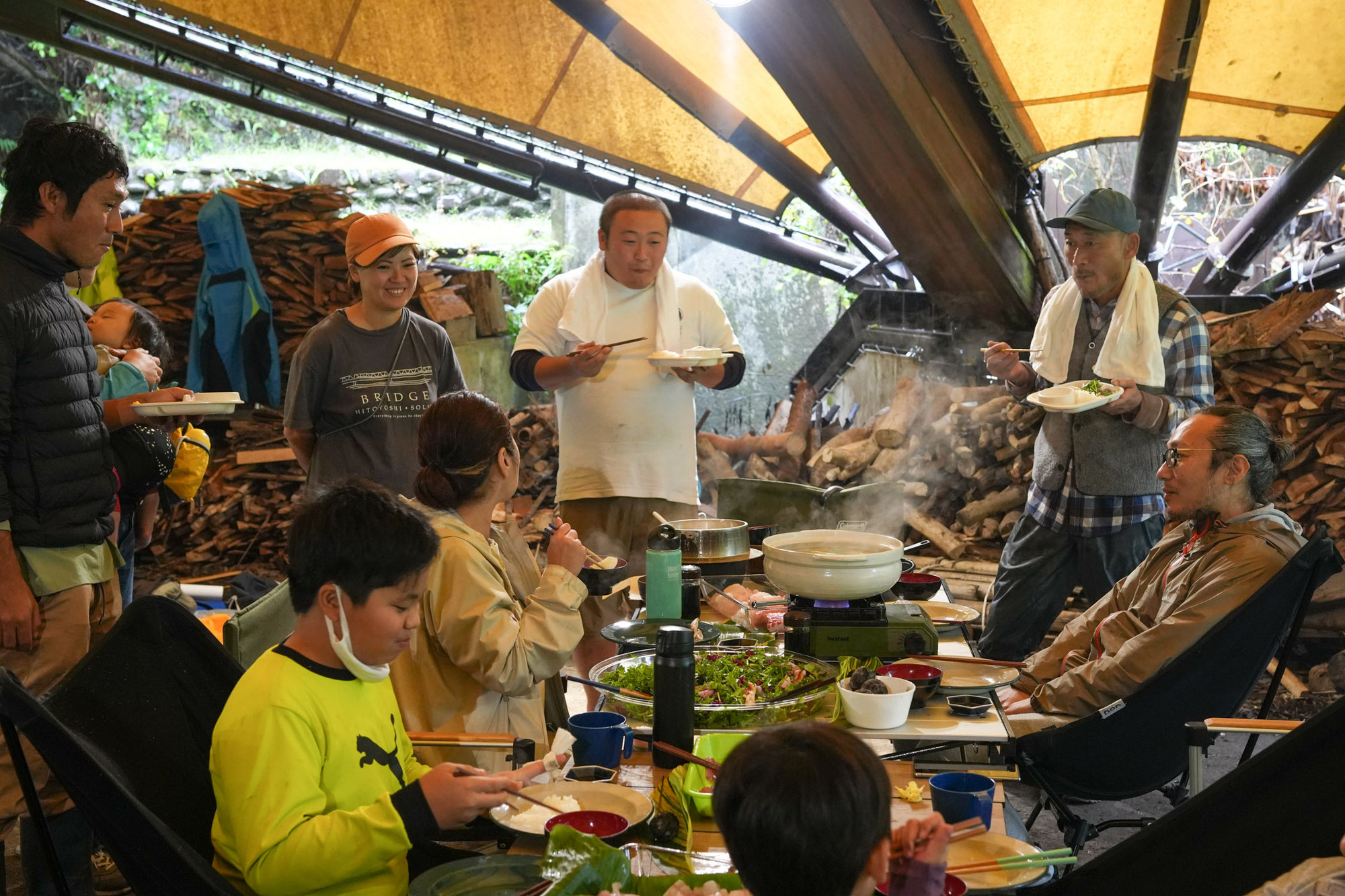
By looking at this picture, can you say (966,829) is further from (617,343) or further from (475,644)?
(617,343)

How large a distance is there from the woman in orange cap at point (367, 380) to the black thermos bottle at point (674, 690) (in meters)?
2.29

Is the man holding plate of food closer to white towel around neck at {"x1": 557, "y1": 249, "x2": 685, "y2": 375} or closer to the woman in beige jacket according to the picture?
white towel around neck at {"x1": 557, "y1": 249, "x2": 685, "y2": 375}

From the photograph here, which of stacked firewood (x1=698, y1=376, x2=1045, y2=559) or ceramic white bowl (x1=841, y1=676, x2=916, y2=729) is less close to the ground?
stacked firewood (x1=698, y1=376, x2=1045, y2=559)

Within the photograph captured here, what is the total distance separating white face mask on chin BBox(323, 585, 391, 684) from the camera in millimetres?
1970

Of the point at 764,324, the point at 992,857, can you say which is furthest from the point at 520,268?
the point at 992,857

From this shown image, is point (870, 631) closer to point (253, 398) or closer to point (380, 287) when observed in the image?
point (380, 287)

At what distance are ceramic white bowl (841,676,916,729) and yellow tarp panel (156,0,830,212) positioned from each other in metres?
4.43

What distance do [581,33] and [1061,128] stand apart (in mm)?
2743

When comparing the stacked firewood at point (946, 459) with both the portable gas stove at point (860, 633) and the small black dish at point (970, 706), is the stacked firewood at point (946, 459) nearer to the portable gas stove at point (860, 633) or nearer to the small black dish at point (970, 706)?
the portable gas stove at point (860, 633)

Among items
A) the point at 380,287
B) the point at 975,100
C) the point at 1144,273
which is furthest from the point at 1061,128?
the point at 380,287

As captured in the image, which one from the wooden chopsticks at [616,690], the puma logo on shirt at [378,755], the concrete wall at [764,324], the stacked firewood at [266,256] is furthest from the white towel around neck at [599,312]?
the concrete wall at [764,324]

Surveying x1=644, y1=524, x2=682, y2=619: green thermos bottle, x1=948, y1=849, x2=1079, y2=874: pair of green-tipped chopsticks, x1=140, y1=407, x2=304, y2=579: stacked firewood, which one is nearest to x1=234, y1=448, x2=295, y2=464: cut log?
x1=140, y1=407, x2=304, y2=579: stacked firewood

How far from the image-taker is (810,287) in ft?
31.6

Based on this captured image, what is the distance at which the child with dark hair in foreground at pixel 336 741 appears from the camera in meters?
1.81
